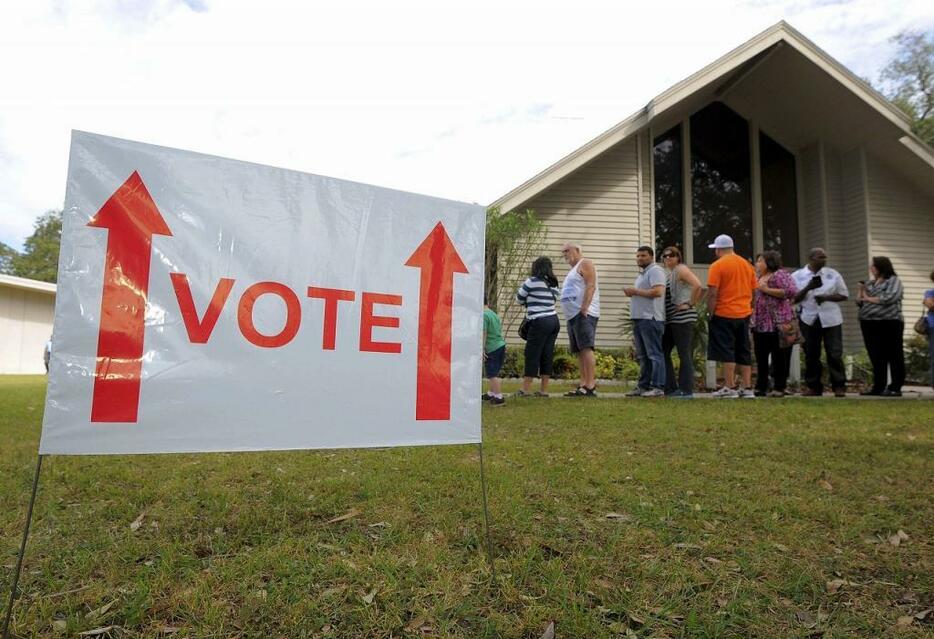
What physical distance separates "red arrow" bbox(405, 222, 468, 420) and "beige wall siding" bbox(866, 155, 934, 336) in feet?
43.2

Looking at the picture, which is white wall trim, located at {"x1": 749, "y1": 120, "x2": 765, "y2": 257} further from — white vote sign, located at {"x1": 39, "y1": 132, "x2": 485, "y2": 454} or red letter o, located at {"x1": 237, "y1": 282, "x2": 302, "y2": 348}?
red letter o, located at {"x1": 237, "y1": 282, "x2": 302, "y2": 348}

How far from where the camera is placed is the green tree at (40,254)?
4853 centimetres

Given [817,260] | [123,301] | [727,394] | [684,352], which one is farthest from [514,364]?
[123,301]

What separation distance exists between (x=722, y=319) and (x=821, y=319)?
1526 mm

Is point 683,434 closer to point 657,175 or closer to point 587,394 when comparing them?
point 587,394

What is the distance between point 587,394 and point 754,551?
484cm

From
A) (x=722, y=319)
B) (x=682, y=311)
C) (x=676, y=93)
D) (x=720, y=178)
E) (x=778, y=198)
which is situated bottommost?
(x=722, y=319)

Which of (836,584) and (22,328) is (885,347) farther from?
(22,328)

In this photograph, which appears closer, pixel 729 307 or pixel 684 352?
pixel 729 307

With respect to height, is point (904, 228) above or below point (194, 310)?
above

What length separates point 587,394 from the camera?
725 centimetres

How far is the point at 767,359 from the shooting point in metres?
7.57

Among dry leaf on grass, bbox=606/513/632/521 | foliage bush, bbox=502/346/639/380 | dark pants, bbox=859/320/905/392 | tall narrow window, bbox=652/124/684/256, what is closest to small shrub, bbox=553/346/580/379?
foliage bush, bbox=502/346/639/380

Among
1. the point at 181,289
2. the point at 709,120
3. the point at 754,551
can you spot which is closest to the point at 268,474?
the point at 181,289
